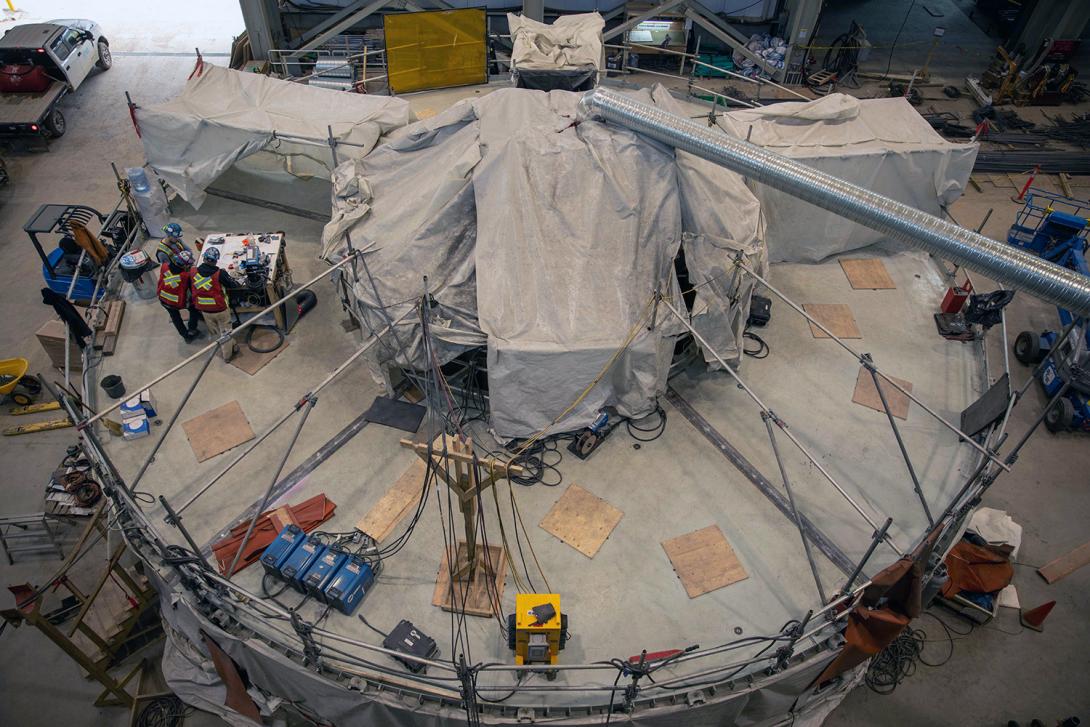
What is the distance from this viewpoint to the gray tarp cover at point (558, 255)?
10.9m

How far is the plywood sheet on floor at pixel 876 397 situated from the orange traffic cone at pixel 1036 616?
13.5 ft

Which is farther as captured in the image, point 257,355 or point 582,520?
point 257,355

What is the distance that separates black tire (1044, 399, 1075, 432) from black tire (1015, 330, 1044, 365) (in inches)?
63.3

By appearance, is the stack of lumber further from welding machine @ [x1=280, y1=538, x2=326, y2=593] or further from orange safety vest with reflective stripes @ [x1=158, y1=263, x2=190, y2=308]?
welding machine @ [x1=280, y1=538, x2=326, y2=593]

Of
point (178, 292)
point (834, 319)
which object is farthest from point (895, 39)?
point (178, 292)

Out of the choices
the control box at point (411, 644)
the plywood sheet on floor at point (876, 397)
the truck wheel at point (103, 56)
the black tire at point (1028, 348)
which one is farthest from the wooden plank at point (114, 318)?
the black tire at point (1028, 348)

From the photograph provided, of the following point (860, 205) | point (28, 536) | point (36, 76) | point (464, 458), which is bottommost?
point (28, 536)

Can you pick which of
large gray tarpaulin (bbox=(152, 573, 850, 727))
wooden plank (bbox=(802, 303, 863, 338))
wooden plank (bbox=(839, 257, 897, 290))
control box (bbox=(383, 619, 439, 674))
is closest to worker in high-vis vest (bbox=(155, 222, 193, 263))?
large gray tarpaulin (bbox=(152, 573, 850, 727))

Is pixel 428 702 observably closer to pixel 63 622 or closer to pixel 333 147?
pixel 63 622

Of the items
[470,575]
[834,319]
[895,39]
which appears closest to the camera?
[470,575]

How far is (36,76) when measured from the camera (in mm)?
23281

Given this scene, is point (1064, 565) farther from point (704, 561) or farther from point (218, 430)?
point (218, 430)

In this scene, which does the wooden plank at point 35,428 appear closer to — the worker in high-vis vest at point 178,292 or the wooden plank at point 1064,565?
the worker in high-vis vest at point 178,292

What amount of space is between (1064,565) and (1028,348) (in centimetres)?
602
